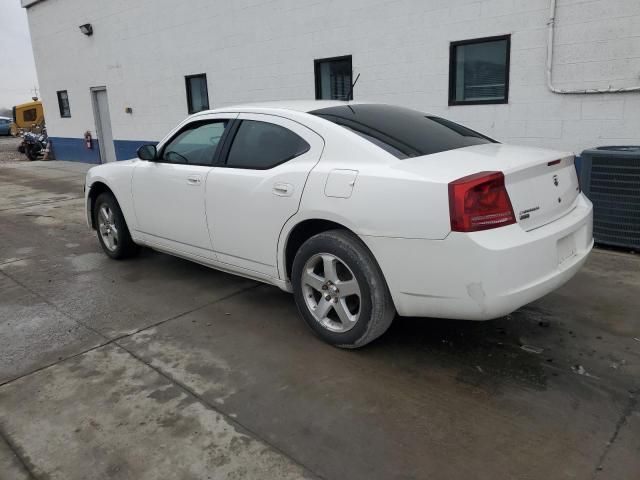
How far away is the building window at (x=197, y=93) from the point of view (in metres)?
11.3

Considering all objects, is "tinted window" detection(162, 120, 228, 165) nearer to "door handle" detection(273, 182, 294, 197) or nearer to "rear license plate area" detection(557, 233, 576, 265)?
"door handle" detection(273, 182, 294, 197)

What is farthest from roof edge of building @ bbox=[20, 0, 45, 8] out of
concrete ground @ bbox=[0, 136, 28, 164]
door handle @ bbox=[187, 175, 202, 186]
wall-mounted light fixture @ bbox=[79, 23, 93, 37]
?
door handle @ bbox=[187, 175, 202, 186]

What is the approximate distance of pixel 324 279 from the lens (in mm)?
3352

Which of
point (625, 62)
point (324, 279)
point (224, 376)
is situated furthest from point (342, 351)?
point (625, 62)

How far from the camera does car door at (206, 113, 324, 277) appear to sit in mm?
3457

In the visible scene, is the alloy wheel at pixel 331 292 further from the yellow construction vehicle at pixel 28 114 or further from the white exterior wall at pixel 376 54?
the yellow construction vehicle at pixel 28 114

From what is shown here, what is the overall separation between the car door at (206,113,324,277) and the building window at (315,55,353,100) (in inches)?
189

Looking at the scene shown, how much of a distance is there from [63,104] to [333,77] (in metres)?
11.9

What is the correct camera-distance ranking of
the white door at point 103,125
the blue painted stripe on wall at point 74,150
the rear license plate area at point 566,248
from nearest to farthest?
the rear license plate area at point 566,248
the white door at point 103,125
the blue painted stripe on wall at point 74,150

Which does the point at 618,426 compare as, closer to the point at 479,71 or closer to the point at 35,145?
the point at 479,71

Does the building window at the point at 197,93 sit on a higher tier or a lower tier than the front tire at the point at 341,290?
higher

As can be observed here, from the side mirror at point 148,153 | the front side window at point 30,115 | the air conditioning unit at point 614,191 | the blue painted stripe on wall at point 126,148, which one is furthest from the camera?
the front side window at point 30,115

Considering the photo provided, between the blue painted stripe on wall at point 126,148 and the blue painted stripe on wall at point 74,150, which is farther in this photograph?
the blue painted stripe on wall at point 74,150

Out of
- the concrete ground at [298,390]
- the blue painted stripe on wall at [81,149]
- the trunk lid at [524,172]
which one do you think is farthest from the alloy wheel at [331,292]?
the blue painted stripe on wall at [81,149]
